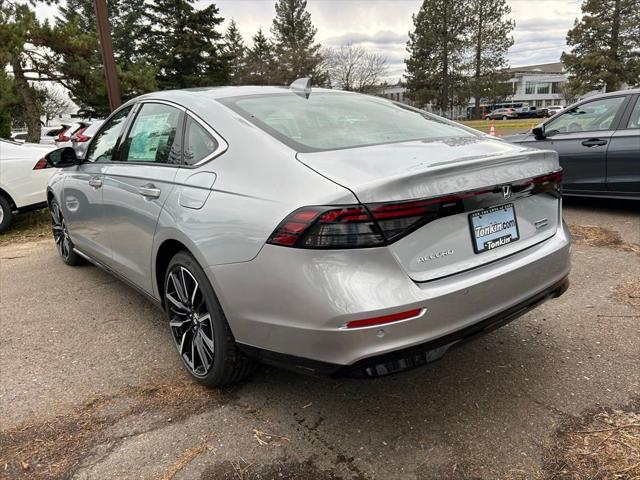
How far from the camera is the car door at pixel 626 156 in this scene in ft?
18.4

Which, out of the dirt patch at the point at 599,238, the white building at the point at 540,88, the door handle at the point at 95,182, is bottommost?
the dirt patch at the point at 599,238

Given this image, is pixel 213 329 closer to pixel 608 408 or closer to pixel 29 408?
pixel 29 408

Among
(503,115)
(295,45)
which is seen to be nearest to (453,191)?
(295,45)

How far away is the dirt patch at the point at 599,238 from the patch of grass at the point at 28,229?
22.0 feet

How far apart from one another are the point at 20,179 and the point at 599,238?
7.07 metres

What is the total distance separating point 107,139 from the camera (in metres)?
3.82

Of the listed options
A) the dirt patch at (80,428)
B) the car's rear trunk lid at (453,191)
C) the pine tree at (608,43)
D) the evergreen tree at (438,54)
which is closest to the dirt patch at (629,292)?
the car's rear trunk lid at (453,191)

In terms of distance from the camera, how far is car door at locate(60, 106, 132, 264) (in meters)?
3.62

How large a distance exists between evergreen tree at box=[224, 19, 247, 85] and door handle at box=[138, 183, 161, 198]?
3557 cm

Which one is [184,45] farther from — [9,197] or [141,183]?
[141,183]

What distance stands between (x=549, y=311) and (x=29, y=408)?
3.24m

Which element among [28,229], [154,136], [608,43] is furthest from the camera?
[608,43]

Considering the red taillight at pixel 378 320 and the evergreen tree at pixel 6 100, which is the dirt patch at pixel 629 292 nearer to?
the red taillight at pixel 378 320

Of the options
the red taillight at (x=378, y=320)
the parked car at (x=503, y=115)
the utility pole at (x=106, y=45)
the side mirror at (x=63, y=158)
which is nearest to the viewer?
the red taillight at (x=378, y=320)
